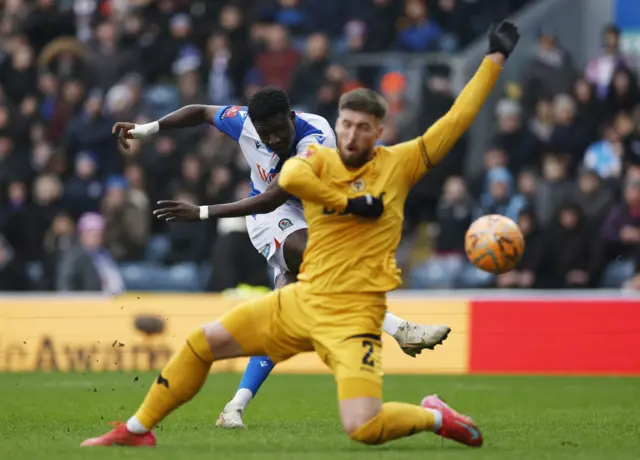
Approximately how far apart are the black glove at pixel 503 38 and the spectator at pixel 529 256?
31.3 feet

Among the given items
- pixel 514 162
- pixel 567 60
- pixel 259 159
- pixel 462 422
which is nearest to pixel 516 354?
pixel 514 162

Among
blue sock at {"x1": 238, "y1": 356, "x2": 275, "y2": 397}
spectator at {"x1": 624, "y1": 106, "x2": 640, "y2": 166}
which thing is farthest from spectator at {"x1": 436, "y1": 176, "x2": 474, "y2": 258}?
blue sock at {"x1": 238, "y1": 356, "x2": 275, "y2": 397}

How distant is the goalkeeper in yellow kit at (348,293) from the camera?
25.7 ft

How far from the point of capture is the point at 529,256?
1748 cm

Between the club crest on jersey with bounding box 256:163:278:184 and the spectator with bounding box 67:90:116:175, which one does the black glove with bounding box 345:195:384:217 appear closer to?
the club crest on jersey with bounding box 256:163:278:184

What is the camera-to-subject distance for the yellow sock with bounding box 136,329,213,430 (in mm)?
7922

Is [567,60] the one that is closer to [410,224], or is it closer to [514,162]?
[514,162]

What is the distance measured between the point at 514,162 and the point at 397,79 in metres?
2.38

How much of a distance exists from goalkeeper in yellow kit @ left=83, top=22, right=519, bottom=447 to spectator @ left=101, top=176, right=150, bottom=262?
11192 mm

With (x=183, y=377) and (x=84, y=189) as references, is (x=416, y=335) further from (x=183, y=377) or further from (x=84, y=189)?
(x=84, y=189)

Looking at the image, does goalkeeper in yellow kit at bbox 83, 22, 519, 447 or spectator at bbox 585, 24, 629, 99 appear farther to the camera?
spectator at bbox 585, 24, 629, 99

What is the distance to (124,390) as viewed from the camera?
541 inches

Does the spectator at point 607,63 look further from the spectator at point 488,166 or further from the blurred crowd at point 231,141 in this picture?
the spectator at point 488,166

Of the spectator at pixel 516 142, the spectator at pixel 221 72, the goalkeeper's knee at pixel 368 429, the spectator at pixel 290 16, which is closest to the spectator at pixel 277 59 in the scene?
the spectator at pixel 221 72
